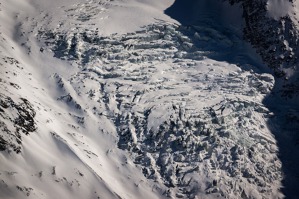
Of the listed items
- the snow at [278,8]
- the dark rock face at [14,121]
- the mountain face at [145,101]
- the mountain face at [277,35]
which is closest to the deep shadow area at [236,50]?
the mountain face at [145,101]

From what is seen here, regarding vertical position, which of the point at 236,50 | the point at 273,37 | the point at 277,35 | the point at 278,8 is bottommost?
the point at 236,50

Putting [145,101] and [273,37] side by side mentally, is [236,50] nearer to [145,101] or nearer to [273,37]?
[273,37]

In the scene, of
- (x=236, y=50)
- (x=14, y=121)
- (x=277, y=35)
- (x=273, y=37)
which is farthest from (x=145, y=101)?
(x=277, y=35)

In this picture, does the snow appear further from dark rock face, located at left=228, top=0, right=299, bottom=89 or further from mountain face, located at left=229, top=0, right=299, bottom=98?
dark rock face, located at left=228, top=0, right=299, bottom=89

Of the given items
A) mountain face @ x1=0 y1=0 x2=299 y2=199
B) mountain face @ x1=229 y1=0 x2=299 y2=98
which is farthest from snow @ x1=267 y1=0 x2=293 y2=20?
mountain face @ x1=0 y1=0 x2=299 y2=199

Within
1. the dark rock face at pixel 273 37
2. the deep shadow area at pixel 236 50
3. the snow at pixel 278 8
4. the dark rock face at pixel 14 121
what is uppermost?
the snow at pixel 278 8

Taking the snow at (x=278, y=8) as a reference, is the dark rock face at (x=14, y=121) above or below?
below

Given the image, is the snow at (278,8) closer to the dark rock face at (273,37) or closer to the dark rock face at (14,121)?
the dark rock face at (273,37)

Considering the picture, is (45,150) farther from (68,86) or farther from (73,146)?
(68,86)
